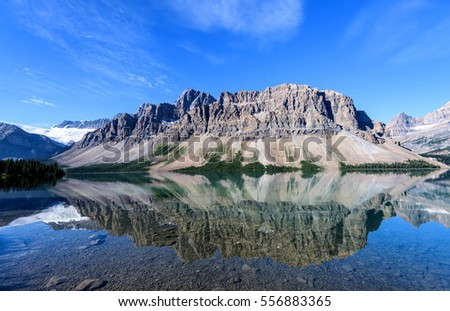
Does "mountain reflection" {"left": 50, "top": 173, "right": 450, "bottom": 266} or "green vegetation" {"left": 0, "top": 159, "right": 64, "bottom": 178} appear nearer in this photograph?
"mountain reflection" {"left": 50, "top": 173, "right": 450, "bottom": 266}

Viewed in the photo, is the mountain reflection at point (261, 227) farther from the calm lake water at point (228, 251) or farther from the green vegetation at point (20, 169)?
the green vegetation at point (20, 169)

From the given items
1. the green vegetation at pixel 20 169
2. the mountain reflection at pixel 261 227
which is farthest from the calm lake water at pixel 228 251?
the green vegetation at pixel 20 169

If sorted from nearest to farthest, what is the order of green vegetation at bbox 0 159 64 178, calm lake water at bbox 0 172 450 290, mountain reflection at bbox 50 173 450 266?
calm lake water at bbox 0 172 450 290 → mountain reflection at bbox 50 173 450 266 → green vegetation at bbox 0 159 64 178

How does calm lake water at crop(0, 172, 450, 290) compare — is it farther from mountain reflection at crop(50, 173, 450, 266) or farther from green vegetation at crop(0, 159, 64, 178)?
green vegetation at crop(0, 159, 64, 178)

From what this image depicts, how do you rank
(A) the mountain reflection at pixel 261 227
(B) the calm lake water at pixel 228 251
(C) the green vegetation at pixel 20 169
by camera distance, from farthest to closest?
1. (C) the green vegetation at pixel 20 169
2. (A) the mountain reflection at pixel 261 227
3. (B) the calm lake water at pixel 228 251

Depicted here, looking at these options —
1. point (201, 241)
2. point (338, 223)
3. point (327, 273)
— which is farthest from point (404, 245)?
point (201, 241)

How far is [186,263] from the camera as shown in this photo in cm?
2414

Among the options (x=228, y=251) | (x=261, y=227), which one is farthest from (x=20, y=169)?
(x=228, y=251)

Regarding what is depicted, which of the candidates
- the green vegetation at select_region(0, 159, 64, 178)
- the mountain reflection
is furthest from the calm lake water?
the green vegetation at select_region(0, 159, 64, 178)

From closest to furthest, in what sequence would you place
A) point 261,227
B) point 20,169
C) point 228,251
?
1. point 228,251
2. point 261,227
3. point 20,169

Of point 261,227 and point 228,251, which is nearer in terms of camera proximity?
point 228,251

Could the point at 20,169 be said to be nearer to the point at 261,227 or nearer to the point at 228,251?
the point at 261,227
